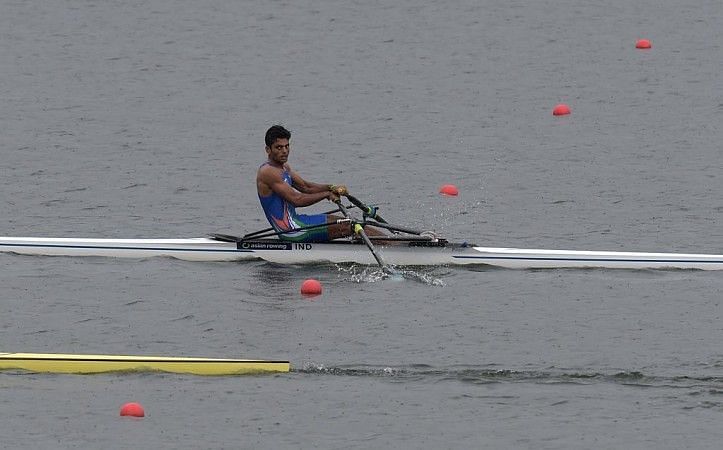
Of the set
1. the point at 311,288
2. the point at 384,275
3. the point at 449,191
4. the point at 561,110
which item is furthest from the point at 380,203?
the point at 561,110

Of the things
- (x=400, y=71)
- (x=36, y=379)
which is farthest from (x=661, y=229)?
(x=400, y=71)

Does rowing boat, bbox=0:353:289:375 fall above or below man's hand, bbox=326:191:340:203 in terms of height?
below

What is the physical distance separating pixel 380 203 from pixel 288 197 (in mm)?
4632

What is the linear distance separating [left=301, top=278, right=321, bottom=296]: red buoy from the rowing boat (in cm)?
310

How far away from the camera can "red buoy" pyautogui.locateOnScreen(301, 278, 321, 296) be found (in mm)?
19234

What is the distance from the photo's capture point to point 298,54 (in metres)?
37.2

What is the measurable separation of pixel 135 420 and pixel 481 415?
3.10m

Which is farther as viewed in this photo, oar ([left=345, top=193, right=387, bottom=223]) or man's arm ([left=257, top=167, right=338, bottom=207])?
oar ([left=345, top=193, right=387, bottom=223])

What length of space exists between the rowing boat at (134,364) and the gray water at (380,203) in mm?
144

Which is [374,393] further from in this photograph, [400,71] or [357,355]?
[400,71]

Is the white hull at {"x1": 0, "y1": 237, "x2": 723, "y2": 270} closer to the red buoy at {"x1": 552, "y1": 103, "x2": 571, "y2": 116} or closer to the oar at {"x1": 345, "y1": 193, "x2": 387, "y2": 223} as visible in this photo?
the oar at {"x1": 345, "y1": 193, "x2": 387, "y2": 223}

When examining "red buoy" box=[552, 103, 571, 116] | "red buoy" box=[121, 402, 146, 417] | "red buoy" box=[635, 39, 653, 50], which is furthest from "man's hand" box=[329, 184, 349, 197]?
"red buoy" box=[635, 39, 653, 50]

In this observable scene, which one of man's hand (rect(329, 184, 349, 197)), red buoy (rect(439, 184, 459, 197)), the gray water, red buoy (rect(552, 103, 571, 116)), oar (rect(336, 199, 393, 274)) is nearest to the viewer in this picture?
the gray water

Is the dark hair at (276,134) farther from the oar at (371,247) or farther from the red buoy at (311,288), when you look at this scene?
the red buoy at (311,288)
